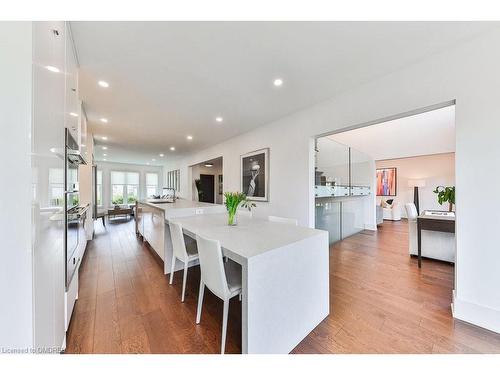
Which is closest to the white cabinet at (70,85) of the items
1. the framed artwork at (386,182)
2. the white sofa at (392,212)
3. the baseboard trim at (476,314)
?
the baseboard trim at (476,314)

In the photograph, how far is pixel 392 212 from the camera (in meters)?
7.19

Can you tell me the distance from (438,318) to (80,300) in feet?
Answer: 11.4

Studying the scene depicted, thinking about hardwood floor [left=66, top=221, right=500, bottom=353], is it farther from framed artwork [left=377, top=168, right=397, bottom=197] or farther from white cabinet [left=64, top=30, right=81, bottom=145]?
framed artwork [left=377, top=168, right=397, bottom=197]

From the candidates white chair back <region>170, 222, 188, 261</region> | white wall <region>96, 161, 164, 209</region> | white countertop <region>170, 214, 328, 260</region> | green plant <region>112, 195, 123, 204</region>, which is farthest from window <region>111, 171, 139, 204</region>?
white countertop <region>170, 214, 328, 260</region>

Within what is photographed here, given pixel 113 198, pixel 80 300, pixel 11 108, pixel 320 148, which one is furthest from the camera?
pixel 113 198

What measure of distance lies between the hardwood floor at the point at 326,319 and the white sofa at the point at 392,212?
4.69 m

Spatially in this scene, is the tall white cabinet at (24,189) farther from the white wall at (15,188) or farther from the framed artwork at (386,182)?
the framed artwork at (386,182)

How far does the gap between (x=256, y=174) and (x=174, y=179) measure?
20.0 ft

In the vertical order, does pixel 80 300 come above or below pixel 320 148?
below

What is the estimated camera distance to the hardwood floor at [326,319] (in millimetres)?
1466

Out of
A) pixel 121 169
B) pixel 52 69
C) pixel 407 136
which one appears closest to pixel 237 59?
pixel 52 69
